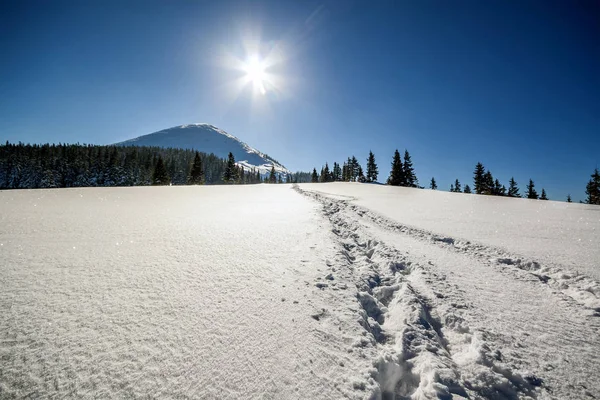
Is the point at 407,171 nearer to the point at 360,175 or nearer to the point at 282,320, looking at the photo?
the point at 360,175

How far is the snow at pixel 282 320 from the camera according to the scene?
1.82 meters

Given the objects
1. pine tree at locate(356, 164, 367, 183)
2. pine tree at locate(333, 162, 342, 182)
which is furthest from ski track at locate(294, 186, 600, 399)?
pine tree at locate(333, 162, 342, 182)

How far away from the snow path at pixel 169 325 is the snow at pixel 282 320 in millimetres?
13

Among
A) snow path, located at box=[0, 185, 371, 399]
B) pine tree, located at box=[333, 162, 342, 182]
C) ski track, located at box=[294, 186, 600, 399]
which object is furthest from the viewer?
pine tree, located at box=[333, 162, 342, 182]

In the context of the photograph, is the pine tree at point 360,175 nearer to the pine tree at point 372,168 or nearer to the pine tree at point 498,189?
the pine tree at point 372,168

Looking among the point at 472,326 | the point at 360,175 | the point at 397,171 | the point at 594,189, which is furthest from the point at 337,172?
the point at 472,326

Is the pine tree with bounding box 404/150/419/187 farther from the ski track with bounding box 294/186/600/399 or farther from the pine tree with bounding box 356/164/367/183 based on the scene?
the ski track with bounding box 294/186/600/399

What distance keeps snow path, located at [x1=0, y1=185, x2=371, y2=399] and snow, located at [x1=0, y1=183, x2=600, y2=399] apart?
13 mm

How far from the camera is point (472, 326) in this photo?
2.97 m

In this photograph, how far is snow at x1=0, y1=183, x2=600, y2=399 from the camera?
1818 millimetres

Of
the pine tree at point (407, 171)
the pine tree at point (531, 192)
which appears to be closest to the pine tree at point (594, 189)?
the pine tree at point (531, 192)

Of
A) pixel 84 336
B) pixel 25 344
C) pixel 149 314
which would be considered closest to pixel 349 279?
pixel 149 314

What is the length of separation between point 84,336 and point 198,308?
946 millimetres

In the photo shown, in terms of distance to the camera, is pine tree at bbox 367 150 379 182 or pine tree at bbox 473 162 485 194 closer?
pine tree at bbox 473 162 485 194
